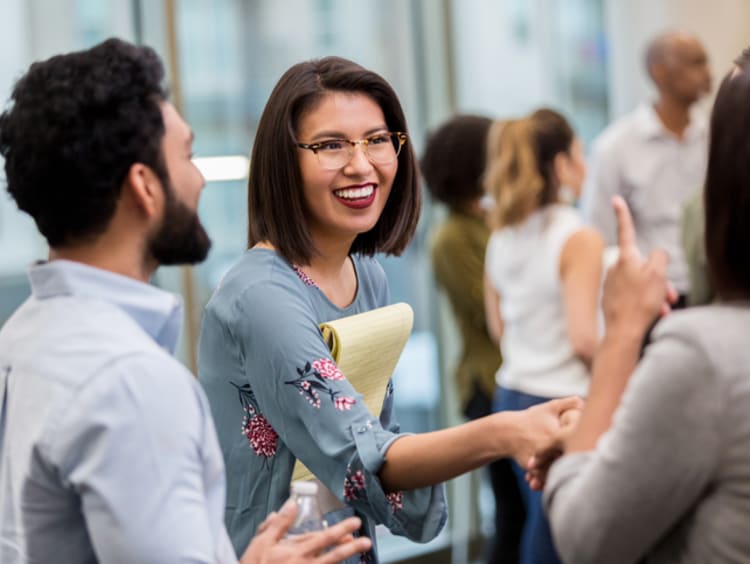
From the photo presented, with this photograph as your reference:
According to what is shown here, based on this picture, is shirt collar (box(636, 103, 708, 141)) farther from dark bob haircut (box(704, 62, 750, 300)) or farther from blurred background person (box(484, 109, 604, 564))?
dark bob haircut (box(704, 62, 750, 300))

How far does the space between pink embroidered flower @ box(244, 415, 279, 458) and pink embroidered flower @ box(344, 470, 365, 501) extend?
16cm

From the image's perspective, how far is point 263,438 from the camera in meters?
1.87

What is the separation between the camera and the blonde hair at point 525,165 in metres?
3.41

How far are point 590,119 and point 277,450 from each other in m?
4.08

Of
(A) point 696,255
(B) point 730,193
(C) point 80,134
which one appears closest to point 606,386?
(B) point 730,193

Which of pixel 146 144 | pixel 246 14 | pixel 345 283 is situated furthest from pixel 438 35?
pixel 146 144

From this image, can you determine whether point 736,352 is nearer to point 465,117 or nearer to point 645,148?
point 465,117

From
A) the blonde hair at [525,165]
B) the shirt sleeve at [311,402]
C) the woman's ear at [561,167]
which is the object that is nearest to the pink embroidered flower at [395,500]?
the shirt sleeve at [311,402]

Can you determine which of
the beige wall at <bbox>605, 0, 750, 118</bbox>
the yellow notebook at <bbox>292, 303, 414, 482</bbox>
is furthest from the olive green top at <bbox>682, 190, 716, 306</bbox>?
the beige wall at <bbox>605, 0, 750, 118</bbox>

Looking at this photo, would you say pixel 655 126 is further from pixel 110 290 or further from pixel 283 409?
pixel 110 290

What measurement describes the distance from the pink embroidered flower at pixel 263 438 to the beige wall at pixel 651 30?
4.17 m

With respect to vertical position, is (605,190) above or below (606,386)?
below

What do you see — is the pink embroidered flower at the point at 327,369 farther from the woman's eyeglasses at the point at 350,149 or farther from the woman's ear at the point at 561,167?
the woman's ear at the point at 561,167

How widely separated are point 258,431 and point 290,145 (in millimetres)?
469
